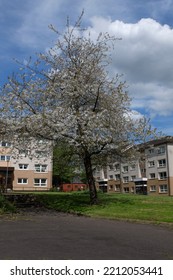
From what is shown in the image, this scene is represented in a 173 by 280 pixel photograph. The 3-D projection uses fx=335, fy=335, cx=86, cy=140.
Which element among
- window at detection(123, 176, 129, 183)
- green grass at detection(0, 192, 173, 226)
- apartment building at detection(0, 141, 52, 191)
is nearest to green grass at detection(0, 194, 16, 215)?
green grass at detection(0, 192, 173, 226)

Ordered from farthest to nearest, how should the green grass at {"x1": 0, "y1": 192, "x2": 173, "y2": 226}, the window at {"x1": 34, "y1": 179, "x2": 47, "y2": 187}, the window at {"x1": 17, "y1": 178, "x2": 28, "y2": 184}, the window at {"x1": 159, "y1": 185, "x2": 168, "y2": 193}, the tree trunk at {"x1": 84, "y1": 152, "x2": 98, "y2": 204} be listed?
the window at {"x1": 159, "y1": 185, "x2": 168, "y2": 193}, the window at {"x1": 34, "y1": 179, "x2": 47, "y2": 187}, the window at {"x1": 17, "y1": 178, "x2": 28, "y2": 184}, the tree trunk at {"x1": 84, "y1": 152, "x2": 98, "y2": 204}, the green grass at {"x1": 0, "y1": 192, "x2": 173, "y2": 226}

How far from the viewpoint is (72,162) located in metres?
24.8

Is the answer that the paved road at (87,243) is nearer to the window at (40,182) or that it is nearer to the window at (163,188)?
the window at (40,182)

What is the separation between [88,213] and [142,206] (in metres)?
3.66

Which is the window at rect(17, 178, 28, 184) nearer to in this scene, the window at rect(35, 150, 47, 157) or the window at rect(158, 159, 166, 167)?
the window at rect(158, 159, 166, 167)

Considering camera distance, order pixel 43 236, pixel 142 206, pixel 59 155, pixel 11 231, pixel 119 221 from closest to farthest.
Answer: pixel 43 236 < pixel 11 231 < pixel 119 221 < pixel 142 206 < pixel 59 155

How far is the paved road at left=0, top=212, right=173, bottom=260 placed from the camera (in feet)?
24.2

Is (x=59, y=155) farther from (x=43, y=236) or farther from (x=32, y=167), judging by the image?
(x=32, y=167)

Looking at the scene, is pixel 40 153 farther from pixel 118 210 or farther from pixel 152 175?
pixel 152 175

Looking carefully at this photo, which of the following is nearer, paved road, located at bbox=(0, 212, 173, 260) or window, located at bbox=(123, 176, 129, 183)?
paved road, located at bbox=(0, 212, 173, 260)

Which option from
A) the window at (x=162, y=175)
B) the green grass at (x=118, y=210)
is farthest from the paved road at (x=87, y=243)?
the window at (x=162, y=175)

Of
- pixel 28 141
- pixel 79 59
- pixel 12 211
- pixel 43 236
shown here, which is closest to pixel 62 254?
pixel 43 236

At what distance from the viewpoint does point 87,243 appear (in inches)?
356

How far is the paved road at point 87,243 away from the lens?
7.37m
